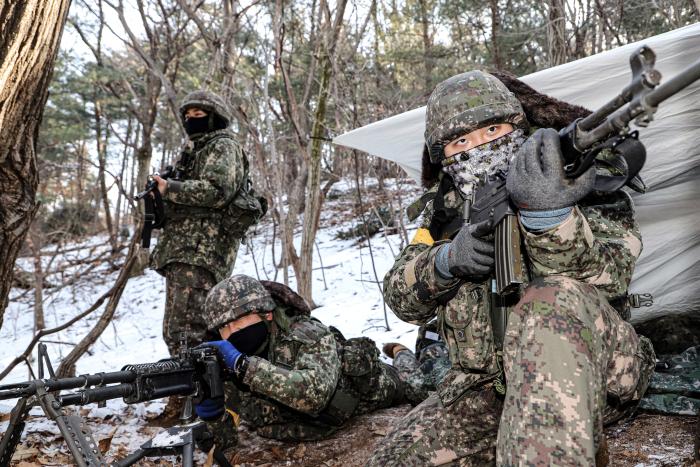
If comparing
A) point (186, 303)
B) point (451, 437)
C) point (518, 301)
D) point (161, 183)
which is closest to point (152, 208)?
point (161, 183)

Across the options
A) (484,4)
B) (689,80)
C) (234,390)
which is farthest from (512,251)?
(484,4)

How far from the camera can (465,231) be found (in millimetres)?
1847

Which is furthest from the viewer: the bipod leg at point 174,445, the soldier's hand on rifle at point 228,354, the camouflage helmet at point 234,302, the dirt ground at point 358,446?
the camouflage helmet at point 234,302

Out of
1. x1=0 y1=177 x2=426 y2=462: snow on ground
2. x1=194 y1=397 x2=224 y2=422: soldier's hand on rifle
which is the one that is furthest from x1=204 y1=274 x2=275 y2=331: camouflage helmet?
x1=0 y1=177 x2=426 y2=462: snow on ground

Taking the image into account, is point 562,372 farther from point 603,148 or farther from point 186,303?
point 186,303

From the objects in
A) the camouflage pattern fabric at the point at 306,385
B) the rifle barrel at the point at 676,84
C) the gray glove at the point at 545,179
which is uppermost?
the rifle barrel at the point at 676,84

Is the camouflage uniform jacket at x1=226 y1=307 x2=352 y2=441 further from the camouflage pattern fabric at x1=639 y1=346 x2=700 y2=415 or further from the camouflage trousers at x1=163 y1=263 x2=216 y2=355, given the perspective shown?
the camouflage pattern fabric at x1=639 y1=346 x2=700 y2=415

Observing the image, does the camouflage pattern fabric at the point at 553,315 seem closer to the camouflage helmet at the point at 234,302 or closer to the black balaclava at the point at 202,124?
the camouflage helmet at the point at 234,302

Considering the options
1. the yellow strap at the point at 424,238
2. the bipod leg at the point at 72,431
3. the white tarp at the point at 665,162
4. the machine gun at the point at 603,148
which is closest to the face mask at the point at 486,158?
the machine gun at the point at 603,148

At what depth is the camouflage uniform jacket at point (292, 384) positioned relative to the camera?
2.77 m

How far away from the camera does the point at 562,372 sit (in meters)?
1.47

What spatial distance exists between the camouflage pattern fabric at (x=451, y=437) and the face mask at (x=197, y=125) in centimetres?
260

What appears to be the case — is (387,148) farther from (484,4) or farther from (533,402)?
(484,4)

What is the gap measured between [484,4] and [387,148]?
5.86 metres
